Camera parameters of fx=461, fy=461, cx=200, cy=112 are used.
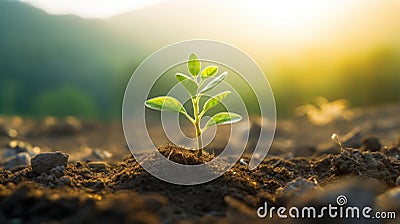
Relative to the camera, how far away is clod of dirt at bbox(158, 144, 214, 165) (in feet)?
9.61

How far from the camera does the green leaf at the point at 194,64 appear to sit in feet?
9.59

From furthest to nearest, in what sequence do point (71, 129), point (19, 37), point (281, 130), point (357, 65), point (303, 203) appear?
point (19, 37), point (357, 65), point (71, 129), point (281, 130), point (303, 203)

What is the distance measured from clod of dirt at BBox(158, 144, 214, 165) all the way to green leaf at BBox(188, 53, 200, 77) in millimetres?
517

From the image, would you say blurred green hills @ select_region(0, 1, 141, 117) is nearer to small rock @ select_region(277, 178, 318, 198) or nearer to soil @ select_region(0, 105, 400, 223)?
soil @ select_region(0, 105, 400, 223)

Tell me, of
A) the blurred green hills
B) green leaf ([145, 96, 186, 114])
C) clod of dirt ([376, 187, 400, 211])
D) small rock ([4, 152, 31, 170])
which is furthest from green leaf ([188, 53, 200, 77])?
the blurred green hills

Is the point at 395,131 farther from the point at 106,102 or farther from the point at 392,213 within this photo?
the point at 106,102

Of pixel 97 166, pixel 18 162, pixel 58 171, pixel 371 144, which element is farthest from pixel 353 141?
pixel 18 162

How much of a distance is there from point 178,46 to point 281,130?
5.73 m

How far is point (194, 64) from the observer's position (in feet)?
9.68

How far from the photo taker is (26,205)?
7.49 ft

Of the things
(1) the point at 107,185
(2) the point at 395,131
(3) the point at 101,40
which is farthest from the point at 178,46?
(3) the point at 101,40

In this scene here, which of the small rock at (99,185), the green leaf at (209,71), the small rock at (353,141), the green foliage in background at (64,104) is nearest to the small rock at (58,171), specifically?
the small rock at (99,185)

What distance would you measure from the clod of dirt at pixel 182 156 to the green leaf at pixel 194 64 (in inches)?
20.3

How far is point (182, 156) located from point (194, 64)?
0.59 m
